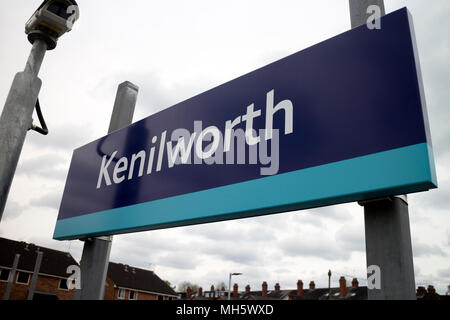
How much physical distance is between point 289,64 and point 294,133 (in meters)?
0.62

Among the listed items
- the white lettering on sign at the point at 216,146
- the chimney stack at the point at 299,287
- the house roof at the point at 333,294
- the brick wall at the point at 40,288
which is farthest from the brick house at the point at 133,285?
the white lettering on sign at the point at 216,146

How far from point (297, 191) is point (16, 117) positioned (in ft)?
6.06

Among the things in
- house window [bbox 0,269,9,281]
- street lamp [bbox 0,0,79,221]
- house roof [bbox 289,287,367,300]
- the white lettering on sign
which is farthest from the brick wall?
street lamp [bbox 0,0,79,221]

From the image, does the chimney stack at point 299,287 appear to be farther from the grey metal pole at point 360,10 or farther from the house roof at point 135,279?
the grey metal pole at point 360,10

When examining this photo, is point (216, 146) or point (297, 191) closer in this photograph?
point (297, 191)

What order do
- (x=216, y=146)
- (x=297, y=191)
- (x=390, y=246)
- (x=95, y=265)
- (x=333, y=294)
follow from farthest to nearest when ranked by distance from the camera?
(x=333, y=294)
(x=95, y=265)
(x=216, y=146)
(x=297, y=191)
(x=390, y=246)

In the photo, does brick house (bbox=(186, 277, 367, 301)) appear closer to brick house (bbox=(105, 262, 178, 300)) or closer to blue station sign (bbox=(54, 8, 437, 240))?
brick house (bbox=(105, 262, 178, 300))

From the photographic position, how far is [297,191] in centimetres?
231

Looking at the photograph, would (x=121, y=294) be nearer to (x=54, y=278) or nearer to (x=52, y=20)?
(x=54, y=278)

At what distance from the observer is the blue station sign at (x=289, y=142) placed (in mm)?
2006

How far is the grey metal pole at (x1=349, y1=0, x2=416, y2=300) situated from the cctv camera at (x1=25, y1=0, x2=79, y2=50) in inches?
93.5

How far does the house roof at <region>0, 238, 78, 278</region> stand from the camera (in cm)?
3728

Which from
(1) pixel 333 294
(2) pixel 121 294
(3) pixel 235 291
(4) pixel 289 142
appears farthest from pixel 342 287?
(4) pixel 289 142
